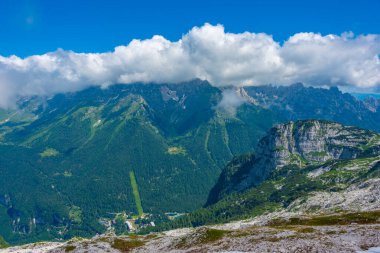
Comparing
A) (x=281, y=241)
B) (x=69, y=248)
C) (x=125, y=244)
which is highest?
(x=69, y=248)

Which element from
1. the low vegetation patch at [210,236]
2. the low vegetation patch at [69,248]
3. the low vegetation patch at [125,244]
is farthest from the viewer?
the low vegetation patch at [69,248]

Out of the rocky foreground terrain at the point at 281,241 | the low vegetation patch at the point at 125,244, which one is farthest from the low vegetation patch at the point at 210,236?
the low vegetation patch at the point at 125,244

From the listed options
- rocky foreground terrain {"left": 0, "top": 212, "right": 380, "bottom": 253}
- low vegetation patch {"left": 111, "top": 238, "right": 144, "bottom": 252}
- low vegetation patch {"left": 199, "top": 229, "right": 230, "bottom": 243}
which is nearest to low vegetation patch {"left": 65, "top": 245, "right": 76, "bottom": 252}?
rocky foreground terrain {"left": 0, "top": 212, "right": 380, "bottom": 253}

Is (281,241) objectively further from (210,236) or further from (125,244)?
(125,244)

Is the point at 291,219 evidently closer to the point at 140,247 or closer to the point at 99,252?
the point at 140,247

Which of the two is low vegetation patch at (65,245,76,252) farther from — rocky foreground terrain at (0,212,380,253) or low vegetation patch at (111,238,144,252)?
low vegetation patch at (111,238,144,252)

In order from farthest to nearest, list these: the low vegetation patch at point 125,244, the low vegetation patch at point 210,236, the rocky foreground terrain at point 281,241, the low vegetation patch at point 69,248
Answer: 1. the low vegetation patch at point 69,248
2. the low vegetation patch at point 125,244
3. the low vegetation patch at point 210,236
4. the rocky foreground terrain at point 281,241

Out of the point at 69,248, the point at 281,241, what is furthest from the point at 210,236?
the point at 69,248

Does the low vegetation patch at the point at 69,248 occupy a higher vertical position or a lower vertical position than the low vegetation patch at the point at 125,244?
higher

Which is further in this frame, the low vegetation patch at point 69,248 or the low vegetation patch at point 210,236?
the low vegetation patch at point 69,248

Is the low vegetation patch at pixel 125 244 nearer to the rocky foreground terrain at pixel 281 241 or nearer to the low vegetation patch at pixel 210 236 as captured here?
the rocky foreground terrain at pixel 281 241

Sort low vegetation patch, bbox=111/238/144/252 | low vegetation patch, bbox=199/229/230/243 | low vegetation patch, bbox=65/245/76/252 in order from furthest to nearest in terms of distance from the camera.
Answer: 1. low vegetation patch, bbox=65/245/76/252
2. low vegetation patch, bbox=111/238/144/252
3. low vegetation patch, bbox=199/229/230/243
